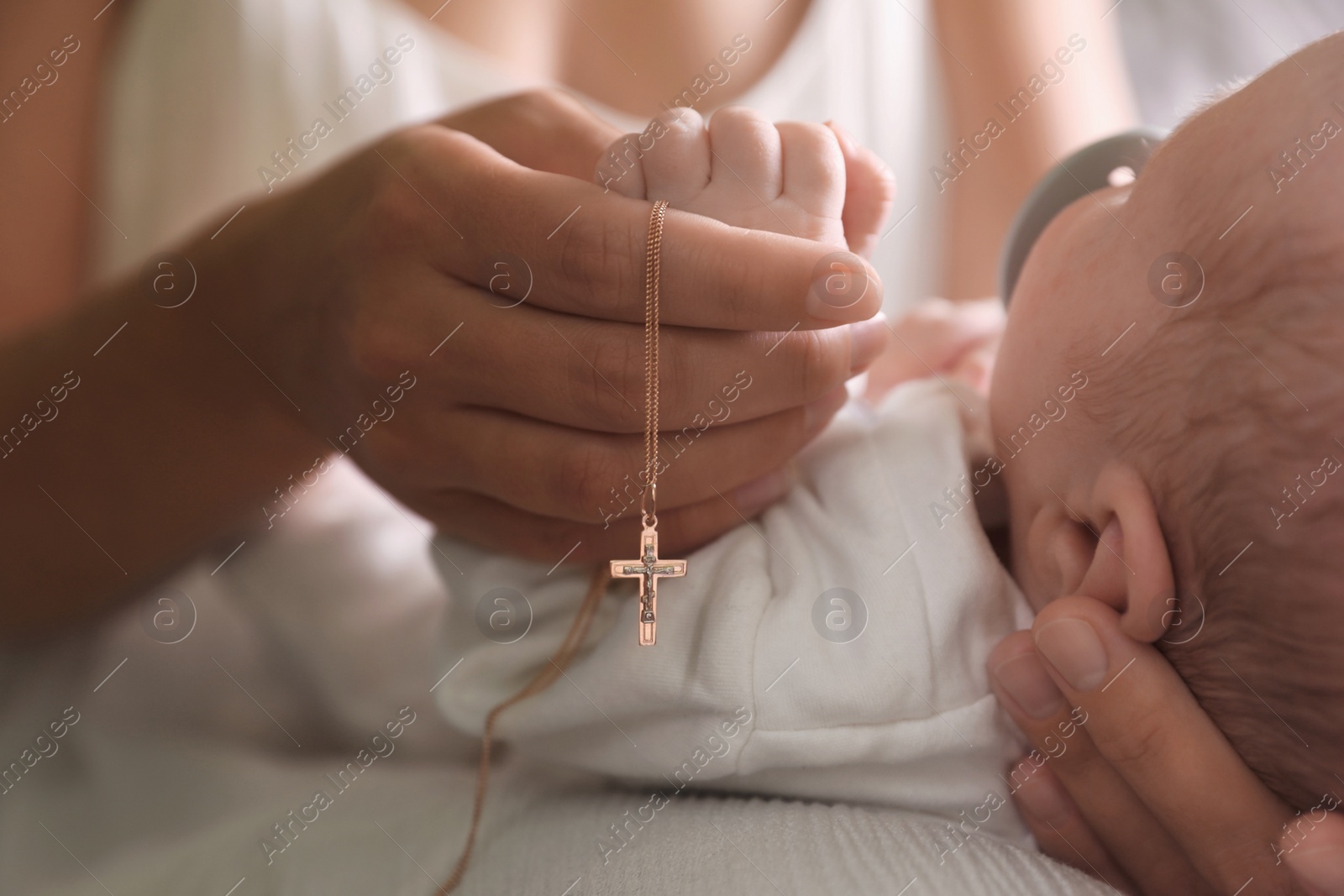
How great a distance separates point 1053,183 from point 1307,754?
1.90 feet

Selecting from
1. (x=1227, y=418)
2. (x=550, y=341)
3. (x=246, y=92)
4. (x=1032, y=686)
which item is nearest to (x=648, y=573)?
(x=550, y=341)

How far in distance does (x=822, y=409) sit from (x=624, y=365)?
0.19 meters

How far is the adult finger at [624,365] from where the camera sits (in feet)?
1.85

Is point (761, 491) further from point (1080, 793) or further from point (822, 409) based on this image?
point (1080, 793)

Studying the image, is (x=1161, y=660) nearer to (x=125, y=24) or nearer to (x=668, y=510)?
(x=668, y=510)

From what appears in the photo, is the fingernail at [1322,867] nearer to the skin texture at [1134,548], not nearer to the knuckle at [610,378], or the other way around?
the skin texture at [1134,548]

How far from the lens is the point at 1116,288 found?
567mm

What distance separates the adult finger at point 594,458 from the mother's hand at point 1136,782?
25 cm

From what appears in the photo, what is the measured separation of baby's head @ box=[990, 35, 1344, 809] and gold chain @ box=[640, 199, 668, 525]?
0.33 meters

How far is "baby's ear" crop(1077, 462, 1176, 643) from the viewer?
50 cm

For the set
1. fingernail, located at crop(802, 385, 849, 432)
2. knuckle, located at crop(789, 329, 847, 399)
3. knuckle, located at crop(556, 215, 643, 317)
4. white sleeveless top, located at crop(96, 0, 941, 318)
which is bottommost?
fingernail, located at crop(802, 385, 849, 432)

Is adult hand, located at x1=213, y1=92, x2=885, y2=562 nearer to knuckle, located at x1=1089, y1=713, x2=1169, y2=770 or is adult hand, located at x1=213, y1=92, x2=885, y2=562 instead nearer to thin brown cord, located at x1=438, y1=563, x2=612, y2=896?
thin brown cord, located at x1=438, y1=563, x2=612, y2=896

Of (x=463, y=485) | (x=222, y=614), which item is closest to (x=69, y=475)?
(x=222, y=614)

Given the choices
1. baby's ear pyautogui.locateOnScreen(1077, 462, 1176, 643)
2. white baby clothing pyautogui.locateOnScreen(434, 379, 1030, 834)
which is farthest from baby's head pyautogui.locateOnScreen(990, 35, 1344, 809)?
white baby clothing pyautogui.locateOnScreen(434, 379, 1030, 834)
